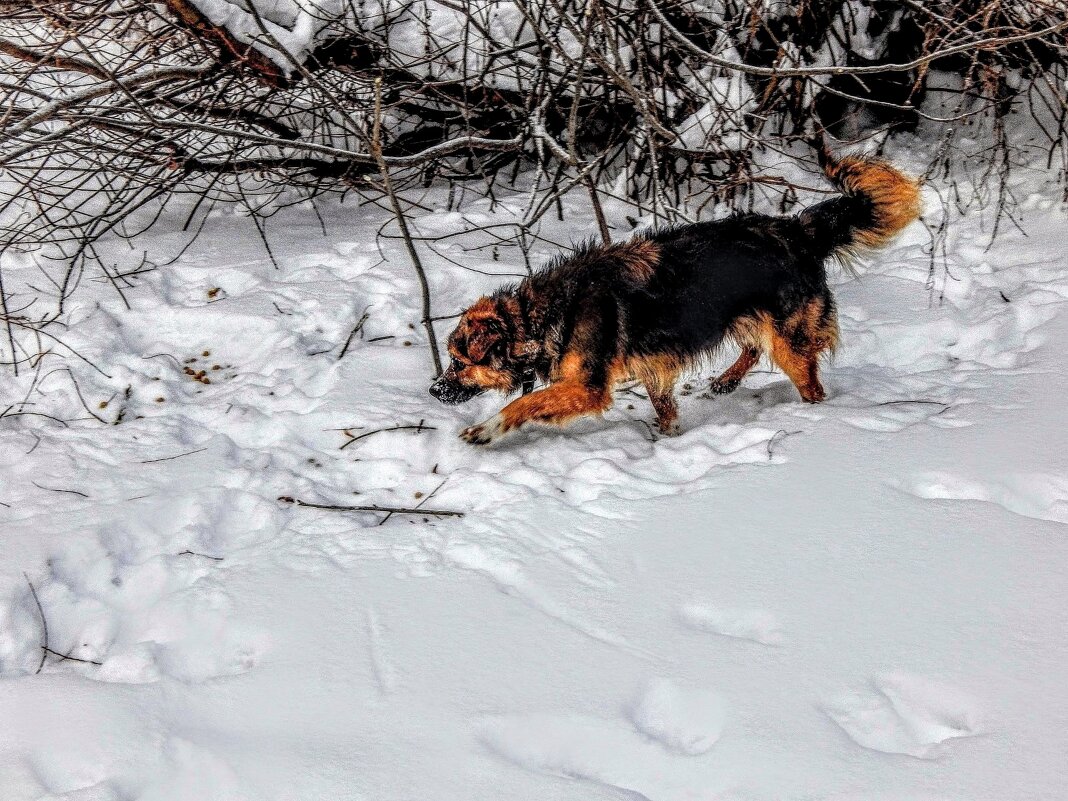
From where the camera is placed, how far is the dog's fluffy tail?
4254 millimetres

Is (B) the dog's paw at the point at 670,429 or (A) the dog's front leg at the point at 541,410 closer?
(A) the dog's front leg at the point at 541,410

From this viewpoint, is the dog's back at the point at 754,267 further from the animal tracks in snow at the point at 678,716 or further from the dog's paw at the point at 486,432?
the animal tracks in snow at the point at 678,716

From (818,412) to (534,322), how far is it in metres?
1.51

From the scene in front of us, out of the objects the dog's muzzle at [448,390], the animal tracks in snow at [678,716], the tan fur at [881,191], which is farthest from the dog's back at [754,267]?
the animal tracks in snow at [678,716]

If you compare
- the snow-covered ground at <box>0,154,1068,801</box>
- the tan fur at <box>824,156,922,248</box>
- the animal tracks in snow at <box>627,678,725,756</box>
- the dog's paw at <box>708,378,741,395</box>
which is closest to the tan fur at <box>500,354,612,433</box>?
the snow-covered ground at <box>0,154,1068,801</box>

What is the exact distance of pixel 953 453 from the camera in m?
3.52

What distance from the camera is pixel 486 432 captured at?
13.6ft

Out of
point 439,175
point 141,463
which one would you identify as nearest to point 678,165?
point 439,175

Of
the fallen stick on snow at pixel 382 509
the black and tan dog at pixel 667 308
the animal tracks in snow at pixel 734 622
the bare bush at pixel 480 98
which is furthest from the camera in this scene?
the bare bush at pixel 480 98

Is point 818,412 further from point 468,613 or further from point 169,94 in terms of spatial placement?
point 169,94

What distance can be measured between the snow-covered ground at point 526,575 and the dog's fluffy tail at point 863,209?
32.2 inches

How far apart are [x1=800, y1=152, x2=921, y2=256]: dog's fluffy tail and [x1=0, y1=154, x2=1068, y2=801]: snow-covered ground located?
2.68ft

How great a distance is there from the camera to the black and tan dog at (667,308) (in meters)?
4.23

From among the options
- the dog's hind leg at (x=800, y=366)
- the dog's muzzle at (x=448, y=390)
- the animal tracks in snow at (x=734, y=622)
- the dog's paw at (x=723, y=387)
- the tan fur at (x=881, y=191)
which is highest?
the tan fur at (x=881, y=191)
